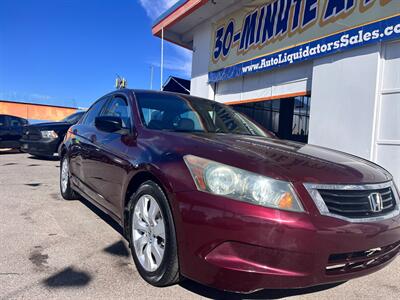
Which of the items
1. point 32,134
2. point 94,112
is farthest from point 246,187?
point 32,134

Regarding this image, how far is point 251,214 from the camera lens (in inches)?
74.5

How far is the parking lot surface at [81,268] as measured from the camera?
2.35 metres

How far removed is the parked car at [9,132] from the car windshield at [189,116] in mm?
10442

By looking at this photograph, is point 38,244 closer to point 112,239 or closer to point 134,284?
point 112,239

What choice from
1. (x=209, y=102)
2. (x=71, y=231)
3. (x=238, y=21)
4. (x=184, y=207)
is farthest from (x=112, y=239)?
(x=238, y=21)

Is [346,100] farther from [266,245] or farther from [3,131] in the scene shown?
[3,131]

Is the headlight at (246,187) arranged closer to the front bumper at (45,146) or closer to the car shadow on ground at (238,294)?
the car shadow on ground at (238,294)

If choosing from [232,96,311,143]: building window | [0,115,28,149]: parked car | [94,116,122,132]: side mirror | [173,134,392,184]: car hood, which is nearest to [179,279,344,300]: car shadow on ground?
[173,134,392,184]: car hood

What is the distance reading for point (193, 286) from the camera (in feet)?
8.09

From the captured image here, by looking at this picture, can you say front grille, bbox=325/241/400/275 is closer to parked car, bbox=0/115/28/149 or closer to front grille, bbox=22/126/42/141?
front grille, bbox=22/126/42/141

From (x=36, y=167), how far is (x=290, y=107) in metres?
7.86

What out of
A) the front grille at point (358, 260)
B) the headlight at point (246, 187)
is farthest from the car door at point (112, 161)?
the front grille at point (358, 260)

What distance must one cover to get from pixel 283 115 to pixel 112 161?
364 inches

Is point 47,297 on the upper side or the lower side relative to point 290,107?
lower
